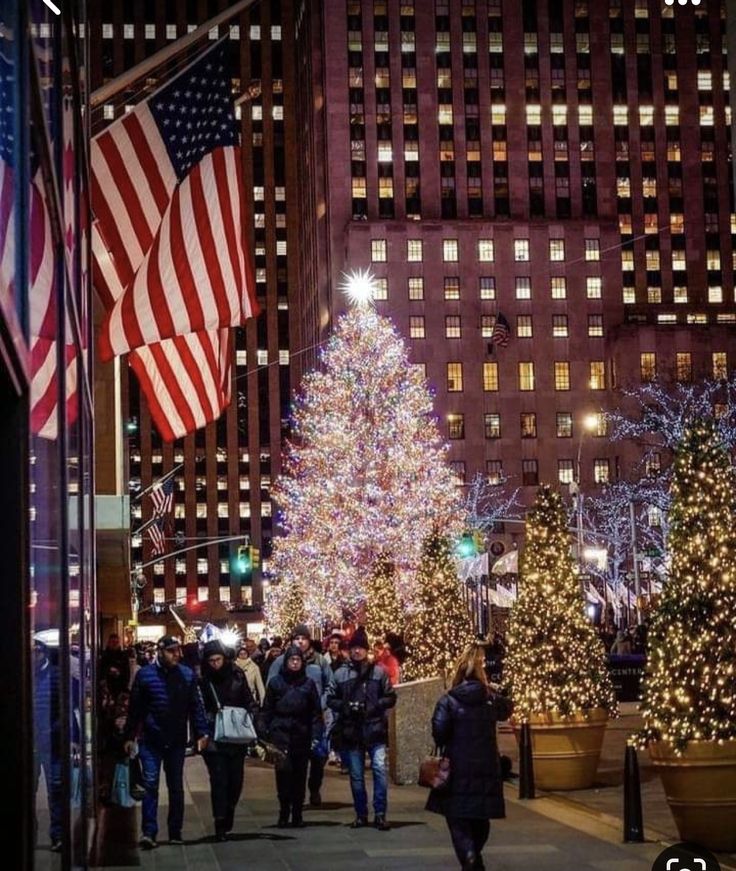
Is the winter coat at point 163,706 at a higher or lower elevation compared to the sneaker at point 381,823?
higher

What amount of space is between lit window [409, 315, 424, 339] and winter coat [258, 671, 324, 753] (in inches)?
4003

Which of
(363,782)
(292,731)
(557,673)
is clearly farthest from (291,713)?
(557,673)

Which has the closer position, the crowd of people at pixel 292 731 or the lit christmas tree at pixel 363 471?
the crowd of people at pixel 292 731

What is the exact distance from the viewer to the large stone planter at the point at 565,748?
1784cm

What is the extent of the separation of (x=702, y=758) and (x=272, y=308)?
151m

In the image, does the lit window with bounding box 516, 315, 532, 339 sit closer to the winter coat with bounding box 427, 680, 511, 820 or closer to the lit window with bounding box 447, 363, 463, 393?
the lit window with bounding box 447, 363, 463, 393

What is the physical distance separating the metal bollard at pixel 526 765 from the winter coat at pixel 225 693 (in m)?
3.93

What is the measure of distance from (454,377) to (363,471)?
58.3 metres

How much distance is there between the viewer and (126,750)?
14.5 meters

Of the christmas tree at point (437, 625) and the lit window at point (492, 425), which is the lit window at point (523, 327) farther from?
the christmas tree at point (437, 625)

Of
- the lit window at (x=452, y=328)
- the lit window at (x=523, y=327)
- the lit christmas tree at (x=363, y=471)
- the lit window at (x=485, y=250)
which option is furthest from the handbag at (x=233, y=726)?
the lit window at (x=485, y=250)

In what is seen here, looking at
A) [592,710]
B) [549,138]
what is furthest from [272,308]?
[592,710]

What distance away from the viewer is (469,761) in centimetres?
1119

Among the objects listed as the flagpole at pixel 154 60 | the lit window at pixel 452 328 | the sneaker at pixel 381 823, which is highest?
the lit window at pixel 452 328
